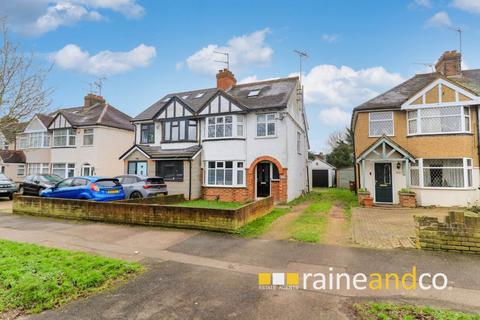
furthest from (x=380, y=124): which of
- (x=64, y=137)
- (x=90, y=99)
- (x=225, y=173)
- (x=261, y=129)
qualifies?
(x=90, y=99)

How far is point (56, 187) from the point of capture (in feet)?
41.8

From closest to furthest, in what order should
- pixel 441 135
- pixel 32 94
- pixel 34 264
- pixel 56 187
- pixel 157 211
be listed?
pixel 34 264 < pixel 157 211 < pixel 32 94 < pixel 56 187 < pixel 441 135

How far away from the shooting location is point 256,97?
18.2m

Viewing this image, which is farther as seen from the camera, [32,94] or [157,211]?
[32,94]

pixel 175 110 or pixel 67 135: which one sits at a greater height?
pixel 175 110

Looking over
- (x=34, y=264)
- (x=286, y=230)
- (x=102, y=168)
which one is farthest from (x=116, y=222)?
(x=102, y=168)

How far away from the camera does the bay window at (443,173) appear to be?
13039 mm

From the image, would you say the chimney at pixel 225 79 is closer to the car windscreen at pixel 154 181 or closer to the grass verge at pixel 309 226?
the car windscreen at pixel 154 181

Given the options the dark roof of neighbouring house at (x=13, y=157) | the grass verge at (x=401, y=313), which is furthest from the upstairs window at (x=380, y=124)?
the dark roof of neighbouring house at (x=13, y=157)

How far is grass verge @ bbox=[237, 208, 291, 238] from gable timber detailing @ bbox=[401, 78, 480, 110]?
978cm

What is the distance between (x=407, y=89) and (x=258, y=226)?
13.7 metres

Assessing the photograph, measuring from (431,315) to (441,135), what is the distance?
43.8 feet

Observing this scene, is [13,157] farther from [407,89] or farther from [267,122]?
[407,89]

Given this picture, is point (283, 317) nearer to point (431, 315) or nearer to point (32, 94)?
point (431, 315)
